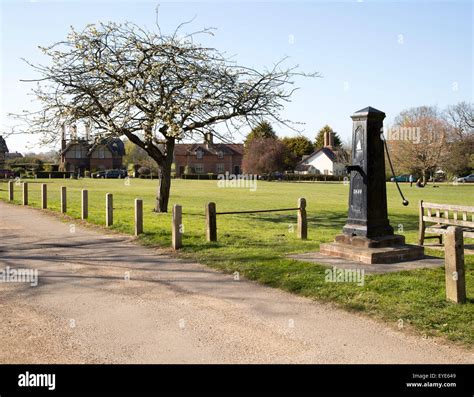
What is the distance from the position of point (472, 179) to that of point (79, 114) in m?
67.1

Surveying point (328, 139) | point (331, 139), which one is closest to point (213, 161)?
point (328, 139)

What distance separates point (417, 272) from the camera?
7938 mm

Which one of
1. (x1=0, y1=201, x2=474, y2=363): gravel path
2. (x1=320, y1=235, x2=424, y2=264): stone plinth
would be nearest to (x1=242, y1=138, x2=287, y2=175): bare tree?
(x1=320, y1=235, x2=424, y2=264): stone plinth

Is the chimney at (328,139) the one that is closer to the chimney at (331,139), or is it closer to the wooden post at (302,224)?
the chimney at (331,139)

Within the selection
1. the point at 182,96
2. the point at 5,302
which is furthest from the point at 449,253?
the point at 182,96

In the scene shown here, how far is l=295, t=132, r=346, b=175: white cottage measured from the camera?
294 feet
